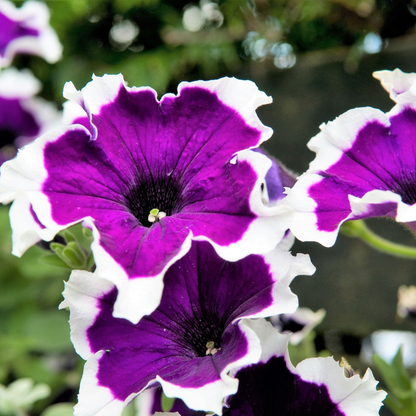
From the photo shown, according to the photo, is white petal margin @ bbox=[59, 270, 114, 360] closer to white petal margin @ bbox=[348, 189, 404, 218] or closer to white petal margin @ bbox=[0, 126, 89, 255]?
white petal margin @ bbox=[0, 126, 89, 255]

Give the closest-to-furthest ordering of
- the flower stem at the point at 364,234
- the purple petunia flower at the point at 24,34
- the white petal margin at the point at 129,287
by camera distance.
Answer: the white petal margin at the point at 129,287, the flower stem at the point at 364,234, the purple petunia flower at the point at 24,34

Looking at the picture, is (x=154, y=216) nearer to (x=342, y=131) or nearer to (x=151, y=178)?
(x=151, y=178)

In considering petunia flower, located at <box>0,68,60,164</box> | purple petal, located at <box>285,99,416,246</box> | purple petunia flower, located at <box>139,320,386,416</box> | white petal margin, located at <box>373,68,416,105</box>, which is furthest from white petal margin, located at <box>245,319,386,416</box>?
petunia flower, located at <box>0,68,60,164</box>

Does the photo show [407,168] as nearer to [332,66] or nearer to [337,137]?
[337,137]

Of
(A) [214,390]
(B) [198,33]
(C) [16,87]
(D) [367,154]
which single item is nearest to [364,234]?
(D) [367,154]

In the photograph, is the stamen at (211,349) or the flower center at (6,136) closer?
the stamen at (211,349)

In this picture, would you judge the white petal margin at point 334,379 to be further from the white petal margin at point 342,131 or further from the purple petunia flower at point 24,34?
the purple petunia flower at point 24,34

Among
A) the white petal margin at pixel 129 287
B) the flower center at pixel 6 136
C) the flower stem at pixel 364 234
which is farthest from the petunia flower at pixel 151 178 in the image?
the flower center at pixel 6 136
